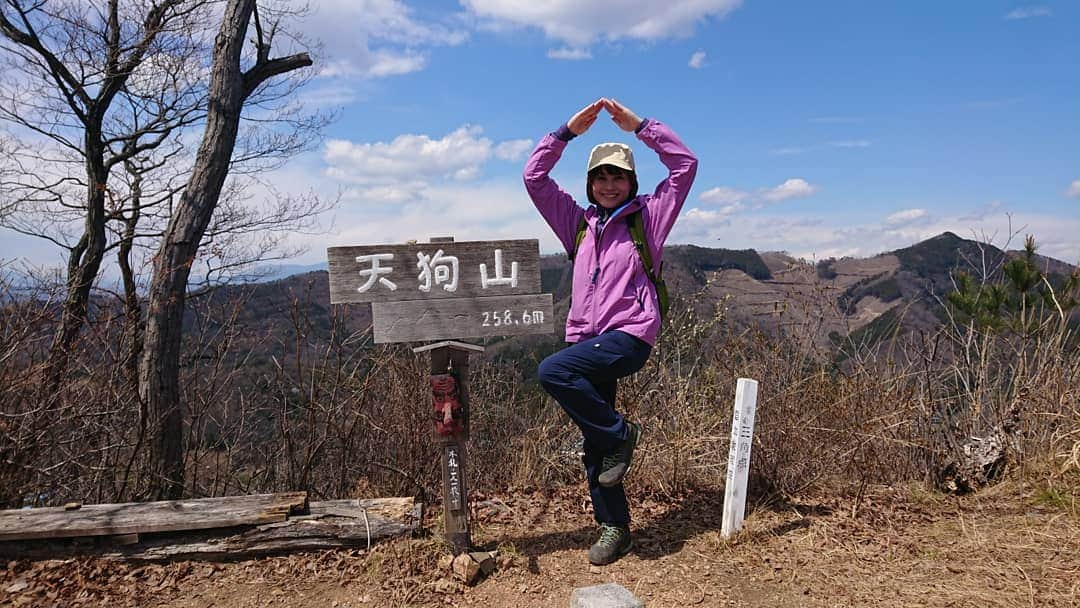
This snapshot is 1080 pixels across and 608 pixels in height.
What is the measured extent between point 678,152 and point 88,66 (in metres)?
6.68

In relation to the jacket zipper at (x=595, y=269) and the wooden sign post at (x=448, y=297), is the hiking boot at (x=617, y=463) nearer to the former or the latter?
the jacket zipper at (x=595, y=269)

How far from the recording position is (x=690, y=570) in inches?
124

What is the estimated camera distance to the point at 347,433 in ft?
16.0

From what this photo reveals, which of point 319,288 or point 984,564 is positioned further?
point 319,288

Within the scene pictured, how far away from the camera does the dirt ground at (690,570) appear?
114 inches

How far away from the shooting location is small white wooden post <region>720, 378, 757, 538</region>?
336cm

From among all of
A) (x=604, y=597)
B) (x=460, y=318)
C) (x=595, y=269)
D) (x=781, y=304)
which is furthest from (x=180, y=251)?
(x=781, y=304)

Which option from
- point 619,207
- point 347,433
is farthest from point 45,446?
point 619,207

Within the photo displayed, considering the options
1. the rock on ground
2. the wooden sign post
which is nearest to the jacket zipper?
the wooden sign post

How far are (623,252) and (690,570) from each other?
1.60m

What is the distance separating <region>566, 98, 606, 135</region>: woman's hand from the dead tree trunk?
411 centimetres

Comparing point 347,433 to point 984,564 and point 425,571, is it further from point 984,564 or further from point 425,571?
point 984,564

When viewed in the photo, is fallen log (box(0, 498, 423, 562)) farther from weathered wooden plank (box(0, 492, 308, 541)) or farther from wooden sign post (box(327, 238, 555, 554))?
wooden sign post (box(327, 238, 555, 554))

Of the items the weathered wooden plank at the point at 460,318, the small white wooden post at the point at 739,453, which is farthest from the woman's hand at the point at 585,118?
the small white wooden post at the point at 739,453
